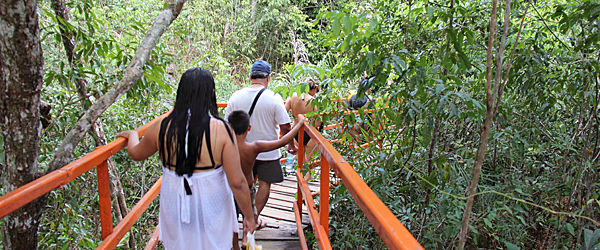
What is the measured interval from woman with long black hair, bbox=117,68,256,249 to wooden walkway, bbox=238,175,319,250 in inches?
61.9

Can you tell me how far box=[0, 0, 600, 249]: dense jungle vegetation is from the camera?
1871 mm

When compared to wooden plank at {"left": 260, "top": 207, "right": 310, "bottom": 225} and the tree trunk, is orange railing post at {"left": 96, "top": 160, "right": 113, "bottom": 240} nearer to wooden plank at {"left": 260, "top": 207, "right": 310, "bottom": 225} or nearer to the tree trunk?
the tree trunk

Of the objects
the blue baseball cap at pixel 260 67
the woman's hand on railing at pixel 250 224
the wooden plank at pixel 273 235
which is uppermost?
the blue baseball cap at pixel 260 67

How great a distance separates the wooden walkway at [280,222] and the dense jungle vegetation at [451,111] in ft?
1.48

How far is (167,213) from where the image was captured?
185 cm

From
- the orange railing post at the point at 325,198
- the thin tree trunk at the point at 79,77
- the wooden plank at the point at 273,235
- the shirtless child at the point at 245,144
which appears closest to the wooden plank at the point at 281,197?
the wooden plank at the point at 273,235

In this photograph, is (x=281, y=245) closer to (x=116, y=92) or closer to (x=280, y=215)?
(x=280, y=215)

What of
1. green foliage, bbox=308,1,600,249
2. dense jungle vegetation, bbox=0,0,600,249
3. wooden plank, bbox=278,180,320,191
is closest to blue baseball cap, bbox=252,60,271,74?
dense jungle vegetation, bbox=0,0,600,249

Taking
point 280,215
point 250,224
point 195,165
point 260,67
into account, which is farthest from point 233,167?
point 280,215

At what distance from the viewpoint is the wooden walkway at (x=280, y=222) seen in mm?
3395

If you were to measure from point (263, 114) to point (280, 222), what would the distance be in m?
1.43

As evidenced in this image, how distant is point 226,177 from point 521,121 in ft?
7.12

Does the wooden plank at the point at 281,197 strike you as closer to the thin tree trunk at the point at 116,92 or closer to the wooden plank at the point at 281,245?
the wooden plank at the point at 281,245

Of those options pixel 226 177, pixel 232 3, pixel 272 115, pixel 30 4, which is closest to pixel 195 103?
pixel 226 177
